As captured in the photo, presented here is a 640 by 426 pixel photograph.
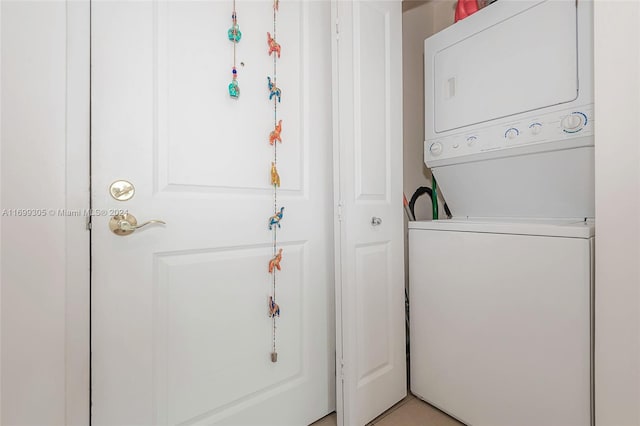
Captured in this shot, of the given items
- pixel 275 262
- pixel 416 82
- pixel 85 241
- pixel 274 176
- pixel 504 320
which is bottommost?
pixel 504 320

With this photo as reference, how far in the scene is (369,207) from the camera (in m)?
1.38

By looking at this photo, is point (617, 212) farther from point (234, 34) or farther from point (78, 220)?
point (78, 220)

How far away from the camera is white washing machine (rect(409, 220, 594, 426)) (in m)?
1.02

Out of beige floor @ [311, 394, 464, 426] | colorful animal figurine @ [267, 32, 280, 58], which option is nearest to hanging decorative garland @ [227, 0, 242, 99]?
colorful animal figurine @ [267, 32, 280, 58]

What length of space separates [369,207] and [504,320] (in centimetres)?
69

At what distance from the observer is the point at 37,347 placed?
0.78 m

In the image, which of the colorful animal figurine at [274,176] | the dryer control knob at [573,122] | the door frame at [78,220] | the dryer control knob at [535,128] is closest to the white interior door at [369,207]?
the colorful animal figurine at [274,176]

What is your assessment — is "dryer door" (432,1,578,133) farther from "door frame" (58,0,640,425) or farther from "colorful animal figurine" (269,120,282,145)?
"colorful animal figurine" (269,120,282,145)

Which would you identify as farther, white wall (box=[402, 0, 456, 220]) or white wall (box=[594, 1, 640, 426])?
white wall (box=[402, 0, 456, 220])

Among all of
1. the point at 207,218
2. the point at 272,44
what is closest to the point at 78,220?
the point at 207,218

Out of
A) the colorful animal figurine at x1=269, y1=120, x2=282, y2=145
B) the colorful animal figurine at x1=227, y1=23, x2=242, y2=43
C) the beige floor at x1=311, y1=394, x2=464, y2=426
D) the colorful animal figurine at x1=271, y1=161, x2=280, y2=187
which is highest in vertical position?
the colorful animal figurine at x1=227, y1=23, x2=242, y2=43

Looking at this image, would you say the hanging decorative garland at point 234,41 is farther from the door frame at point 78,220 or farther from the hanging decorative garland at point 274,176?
the door frame at point 78,220

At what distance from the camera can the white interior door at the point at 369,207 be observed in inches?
50.8

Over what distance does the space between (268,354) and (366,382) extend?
47 centimetres
